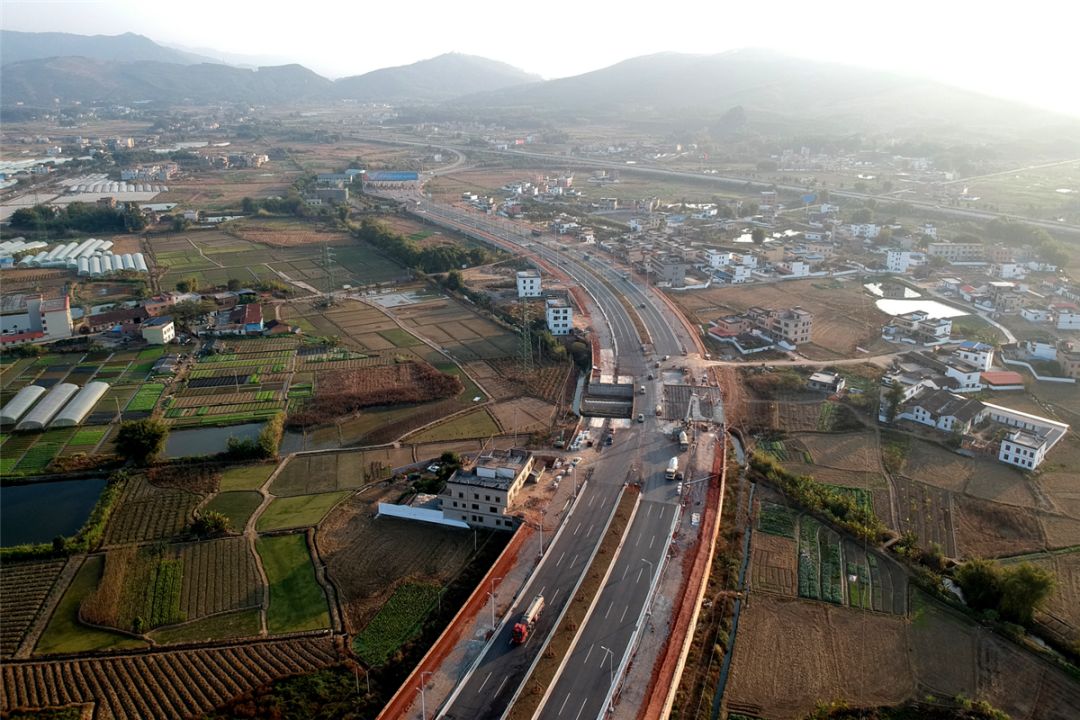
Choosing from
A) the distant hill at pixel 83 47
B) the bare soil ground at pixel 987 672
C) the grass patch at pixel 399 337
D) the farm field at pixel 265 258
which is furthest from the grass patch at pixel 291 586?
the distant hill at pixel 83 47

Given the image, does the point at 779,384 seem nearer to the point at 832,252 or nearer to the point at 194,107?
the point at 832,252

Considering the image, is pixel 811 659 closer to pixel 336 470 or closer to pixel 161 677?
pixel 161 677

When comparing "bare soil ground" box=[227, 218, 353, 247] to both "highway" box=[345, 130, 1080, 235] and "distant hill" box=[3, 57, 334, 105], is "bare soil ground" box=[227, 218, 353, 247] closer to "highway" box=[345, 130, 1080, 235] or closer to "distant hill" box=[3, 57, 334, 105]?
"highway" box=[345, 130, 1080, 235]

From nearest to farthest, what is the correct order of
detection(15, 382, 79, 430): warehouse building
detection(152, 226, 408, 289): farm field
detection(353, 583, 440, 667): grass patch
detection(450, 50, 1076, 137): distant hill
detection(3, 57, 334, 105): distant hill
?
detection(353, 583, 440, 667): grass patch → detection(15, 382, 79, 430): warehouse building → detection(152, 226, 408, 289): farm field → detection(450, 50, 1076, 137): distant hill → detection(3, 57, 334, 105): distant hill

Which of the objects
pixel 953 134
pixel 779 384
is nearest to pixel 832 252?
pixel 779 384

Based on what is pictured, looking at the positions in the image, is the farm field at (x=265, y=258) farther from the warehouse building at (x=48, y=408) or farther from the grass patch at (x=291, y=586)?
the grass patch at (x=291, y=586)

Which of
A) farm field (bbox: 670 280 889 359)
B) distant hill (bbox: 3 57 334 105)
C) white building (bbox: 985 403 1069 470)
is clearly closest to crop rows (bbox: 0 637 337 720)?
white building (bbox: 985 403 1069 470)

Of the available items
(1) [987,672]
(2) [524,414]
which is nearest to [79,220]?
(2) [524,414]
